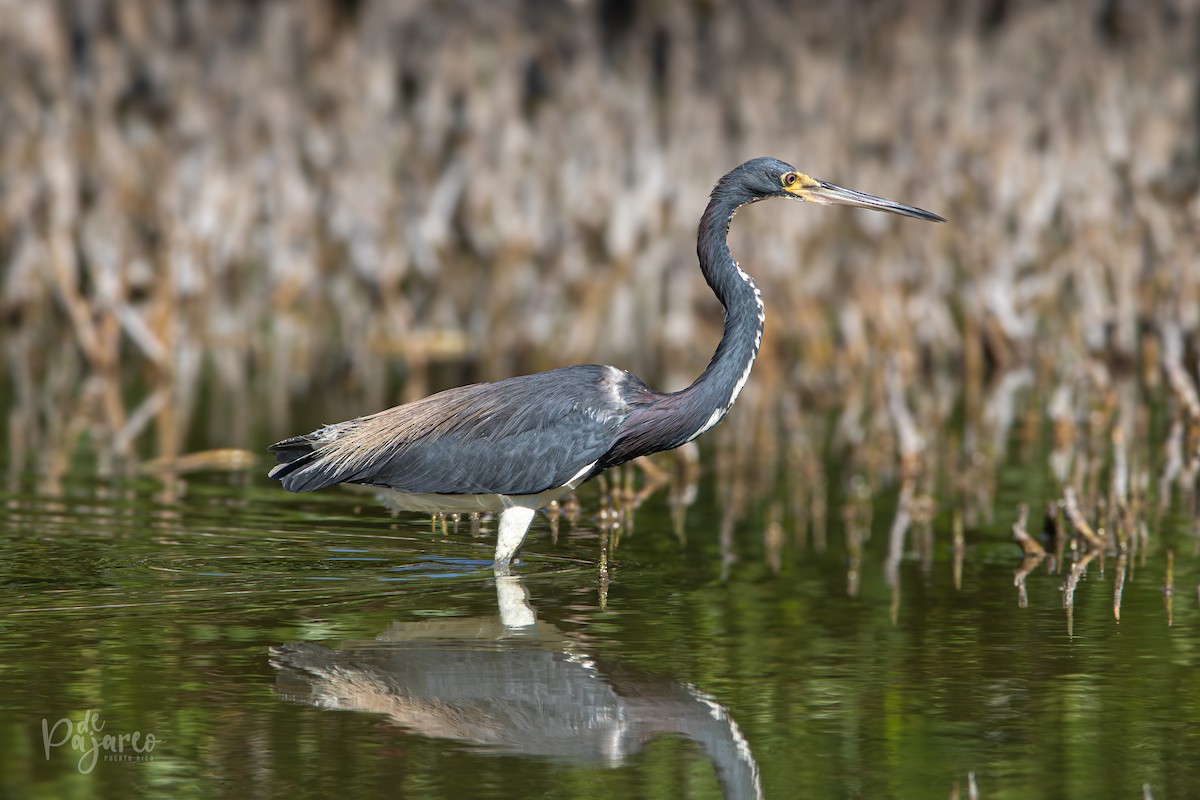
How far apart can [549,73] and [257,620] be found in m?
14.7

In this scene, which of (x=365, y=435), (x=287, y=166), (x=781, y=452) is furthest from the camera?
(x=287, y=166)

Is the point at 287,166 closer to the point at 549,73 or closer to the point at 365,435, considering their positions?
the point at 549,73

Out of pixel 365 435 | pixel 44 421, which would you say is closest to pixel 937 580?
pixel 365 435

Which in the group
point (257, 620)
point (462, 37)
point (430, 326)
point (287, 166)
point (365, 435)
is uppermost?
point (462, 37)

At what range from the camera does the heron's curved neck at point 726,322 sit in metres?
8.66

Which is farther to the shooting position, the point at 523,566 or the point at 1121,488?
the point at 1121,488

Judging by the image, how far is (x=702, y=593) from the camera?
820cm

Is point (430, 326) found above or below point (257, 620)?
above

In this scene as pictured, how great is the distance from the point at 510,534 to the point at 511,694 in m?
1.96

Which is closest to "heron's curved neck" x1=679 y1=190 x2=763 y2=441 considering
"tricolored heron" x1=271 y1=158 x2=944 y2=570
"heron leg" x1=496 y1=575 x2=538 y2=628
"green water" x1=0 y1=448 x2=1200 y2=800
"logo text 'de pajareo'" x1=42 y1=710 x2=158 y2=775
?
"tricolored heron" x1=271 y1=158 x2=944 y2=570

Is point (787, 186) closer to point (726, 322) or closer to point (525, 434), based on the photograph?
point (726, 322)

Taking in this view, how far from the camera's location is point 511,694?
257 inches

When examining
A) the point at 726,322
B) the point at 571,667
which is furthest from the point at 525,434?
the point at 571,667

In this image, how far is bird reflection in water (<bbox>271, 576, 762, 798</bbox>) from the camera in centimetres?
597
